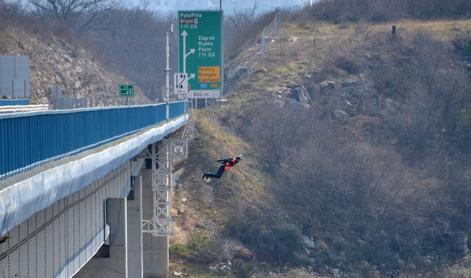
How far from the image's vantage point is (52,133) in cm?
1181

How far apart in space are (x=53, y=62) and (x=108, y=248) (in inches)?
1565

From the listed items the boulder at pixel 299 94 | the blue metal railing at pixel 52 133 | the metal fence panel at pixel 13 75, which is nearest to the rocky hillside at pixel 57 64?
the boulder at pixel 299 94

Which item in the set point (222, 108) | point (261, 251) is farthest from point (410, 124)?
point (261, 251)

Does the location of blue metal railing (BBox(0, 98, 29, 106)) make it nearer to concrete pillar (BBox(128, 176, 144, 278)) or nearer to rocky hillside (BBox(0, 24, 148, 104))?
concrete pillar (BBox(128, 176, 144, 278))

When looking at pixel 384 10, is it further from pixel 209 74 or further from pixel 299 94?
pixel 209 74

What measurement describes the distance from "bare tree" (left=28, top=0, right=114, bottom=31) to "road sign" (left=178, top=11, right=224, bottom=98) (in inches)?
1837

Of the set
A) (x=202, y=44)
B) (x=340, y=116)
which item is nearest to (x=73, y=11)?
(x=340, y=116)

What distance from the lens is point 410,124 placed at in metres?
53.8

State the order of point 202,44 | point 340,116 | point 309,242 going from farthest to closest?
point 340,116, point 202,44, point 309,242

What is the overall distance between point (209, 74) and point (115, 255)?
23319 millimetres

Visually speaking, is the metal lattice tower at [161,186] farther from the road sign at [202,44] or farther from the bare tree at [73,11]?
the bare tree at [73,11]

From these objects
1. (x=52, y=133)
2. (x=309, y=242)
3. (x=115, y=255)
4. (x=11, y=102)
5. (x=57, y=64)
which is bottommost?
(x=309, y=242)

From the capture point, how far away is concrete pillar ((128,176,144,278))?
27.8 m

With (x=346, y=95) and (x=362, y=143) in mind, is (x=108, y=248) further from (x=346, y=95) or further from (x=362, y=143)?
(x=346, y=95)
